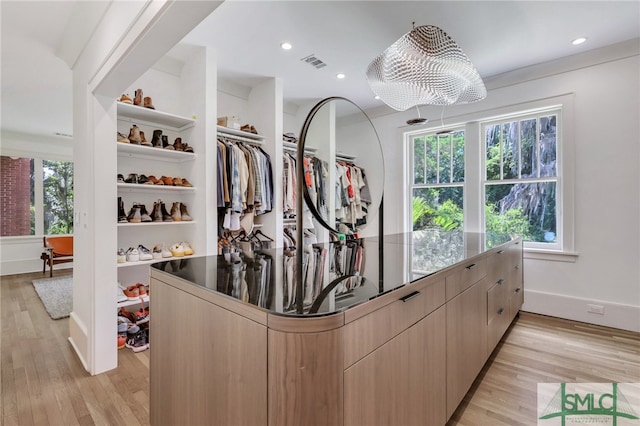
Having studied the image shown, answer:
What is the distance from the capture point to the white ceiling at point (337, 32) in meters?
2.24

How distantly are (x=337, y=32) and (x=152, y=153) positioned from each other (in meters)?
1.94

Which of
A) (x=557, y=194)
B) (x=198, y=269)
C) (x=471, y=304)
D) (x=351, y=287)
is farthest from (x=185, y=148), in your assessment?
(x=557, y=194)

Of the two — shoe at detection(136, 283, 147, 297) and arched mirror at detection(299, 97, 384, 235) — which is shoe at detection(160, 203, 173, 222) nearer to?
shoe at detection(136, 283, 147, 297)

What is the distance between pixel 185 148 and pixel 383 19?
201 centimetres

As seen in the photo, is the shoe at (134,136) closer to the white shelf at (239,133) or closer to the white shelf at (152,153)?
the white shelf at (152,153)

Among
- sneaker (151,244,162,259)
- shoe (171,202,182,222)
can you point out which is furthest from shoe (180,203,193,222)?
sneaker (151,244,162,259)

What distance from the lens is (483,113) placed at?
3.61 meters

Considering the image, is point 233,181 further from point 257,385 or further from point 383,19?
point 257,385

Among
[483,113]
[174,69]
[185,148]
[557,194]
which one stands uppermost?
[174,69]

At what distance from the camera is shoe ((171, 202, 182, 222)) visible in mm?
2727

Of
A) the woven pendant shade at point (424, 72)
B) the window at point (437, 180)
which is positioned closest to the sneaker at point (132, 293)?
the woven pendant shade at point (424, 72)

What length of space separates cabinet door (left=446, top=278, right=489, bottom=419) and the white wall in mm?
1933

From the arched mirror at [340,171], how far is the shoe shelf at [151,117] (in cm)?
125

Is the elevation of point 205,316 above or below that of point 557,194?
below
